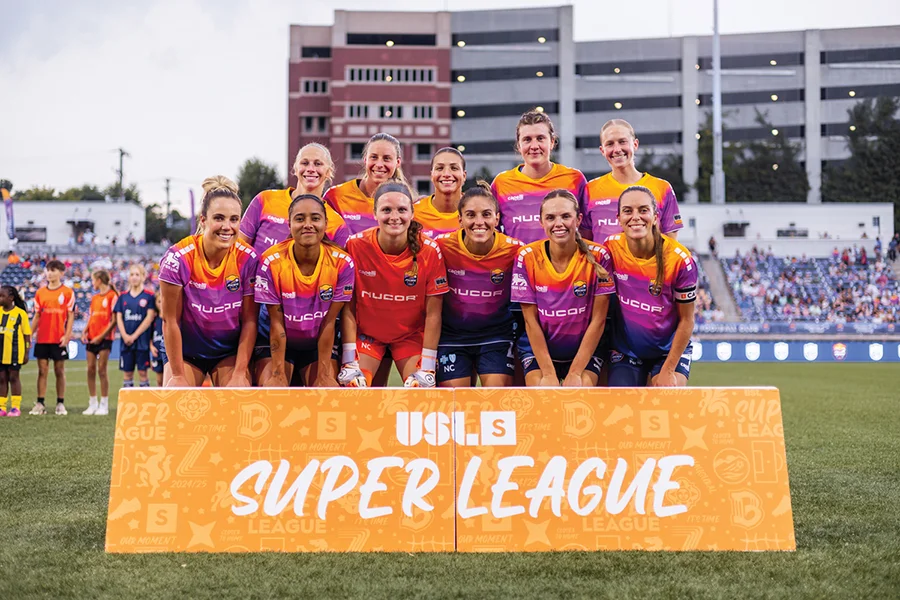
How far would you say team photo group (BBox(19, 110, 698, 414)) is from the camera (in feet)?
16.8

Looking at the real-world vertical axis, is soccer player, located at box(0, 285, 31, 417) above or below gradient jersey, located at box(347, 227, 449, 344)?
below

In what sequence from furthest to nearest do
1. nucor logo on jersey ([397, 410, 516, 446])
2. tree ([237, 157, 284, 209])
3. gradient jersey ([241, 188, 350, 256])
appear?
tree ([237, 157, 284, 209])
gradient jersey ([241, 188, 350, 256])
nucor logo on jersey ([397, 410, 516, 446])

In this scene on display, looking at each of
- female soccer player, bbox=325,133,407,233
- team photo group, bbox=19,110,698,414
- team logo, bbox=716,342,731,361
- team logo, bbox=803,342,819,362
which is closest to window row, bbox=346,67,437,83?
team logo, bbox=716,342,731,361

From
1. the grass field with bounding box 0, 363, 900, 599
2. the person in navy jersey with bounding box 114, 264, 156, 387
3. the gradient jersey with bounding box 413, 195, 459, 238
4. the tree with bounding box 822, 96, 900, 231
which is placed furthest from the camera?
the tree with bounding box 822, 96, 900, 231

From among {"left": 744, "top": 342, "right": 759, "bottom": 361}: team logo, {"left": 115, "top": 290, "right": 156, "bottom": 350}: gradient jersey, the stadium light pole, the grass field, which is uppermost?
the stadium light pole

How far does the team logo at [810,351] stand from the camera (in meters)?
26.5

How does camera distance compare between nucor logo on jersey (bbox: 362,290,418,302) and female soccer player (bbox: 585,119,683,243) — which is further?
female soccer player (bbox: 585,119,683,243)

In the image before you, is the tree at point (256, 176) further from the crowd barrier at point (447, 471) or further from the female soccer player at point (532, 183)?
the crowd barrier at point (447, 471)

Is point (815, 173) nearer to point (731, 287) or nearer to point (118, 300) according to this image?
point (731, 287)

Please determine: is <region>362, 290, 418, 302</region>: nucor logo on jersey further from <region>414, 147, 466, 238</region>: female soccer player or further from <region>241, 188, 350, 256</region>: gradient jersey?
<region>241, 188, 350, 256</region>: gradient jersey

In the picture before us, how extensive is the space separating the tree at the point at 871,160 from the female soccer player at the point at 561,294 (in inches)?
2263

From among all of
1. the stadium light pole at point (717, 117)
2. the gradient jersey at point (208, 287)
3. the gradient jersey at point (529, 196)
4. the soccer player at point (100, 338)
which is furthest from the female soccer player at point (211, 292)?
the stadium light pole at point (717, 117)

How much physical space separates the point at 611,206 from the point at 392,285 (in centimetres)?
172

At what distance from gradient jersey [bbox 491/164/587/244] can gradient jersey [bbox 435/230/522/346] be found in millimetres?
404
